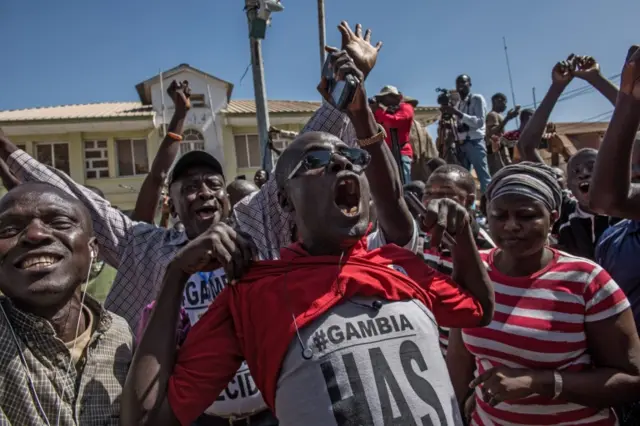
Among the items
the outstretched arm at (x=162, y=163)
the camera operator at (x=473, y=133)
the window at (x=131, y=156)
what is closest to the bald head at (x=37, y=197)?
the outstretched arm at (x=162, y=163)

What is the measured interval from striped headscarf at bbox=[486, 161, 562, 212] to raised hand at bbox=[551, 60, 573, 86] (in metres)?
1.03

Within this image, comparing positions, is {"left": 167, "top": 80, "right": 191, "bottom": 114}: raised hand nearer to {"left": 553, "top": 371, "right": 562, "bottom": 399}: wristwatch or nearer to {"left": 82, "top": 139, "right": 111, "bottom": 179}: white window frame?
{"left": 553, "top": 371, "right": 562, "bottom": 399}: wristwatch

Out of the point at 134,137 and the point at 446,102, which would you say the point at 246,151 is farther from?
the point at 446,102

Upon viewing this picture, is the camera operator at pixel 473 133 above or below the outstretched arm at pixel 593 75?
above

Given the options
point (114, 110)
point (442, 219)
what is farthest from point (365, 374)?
point (114, 110)

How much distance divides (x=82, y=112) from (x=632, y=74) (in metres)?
27.4

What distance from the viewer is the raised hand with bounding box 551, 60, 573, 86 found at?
10.5 feet

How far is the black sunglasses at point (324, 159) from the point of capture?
182 centimetres

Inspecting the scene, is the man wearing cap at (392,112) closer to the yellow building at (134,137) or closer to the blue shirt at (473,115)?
the blue shirt at (473,115)

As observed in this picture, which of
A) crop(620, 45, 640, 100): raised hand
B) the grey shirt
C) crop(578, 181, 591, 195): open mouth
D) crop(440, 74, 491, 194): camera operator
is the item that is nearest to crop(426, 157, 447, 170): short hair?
crop(440, 74, 491, 194): camera operator

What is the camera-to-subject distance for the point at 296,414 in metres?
1.54

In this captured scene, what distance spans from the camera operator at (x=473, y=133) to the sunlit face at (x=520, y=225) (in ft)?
17.0

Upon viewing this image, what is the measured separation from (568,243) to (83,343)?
3311mm

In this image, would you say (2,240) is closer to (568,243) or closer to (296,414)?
(296,414)
